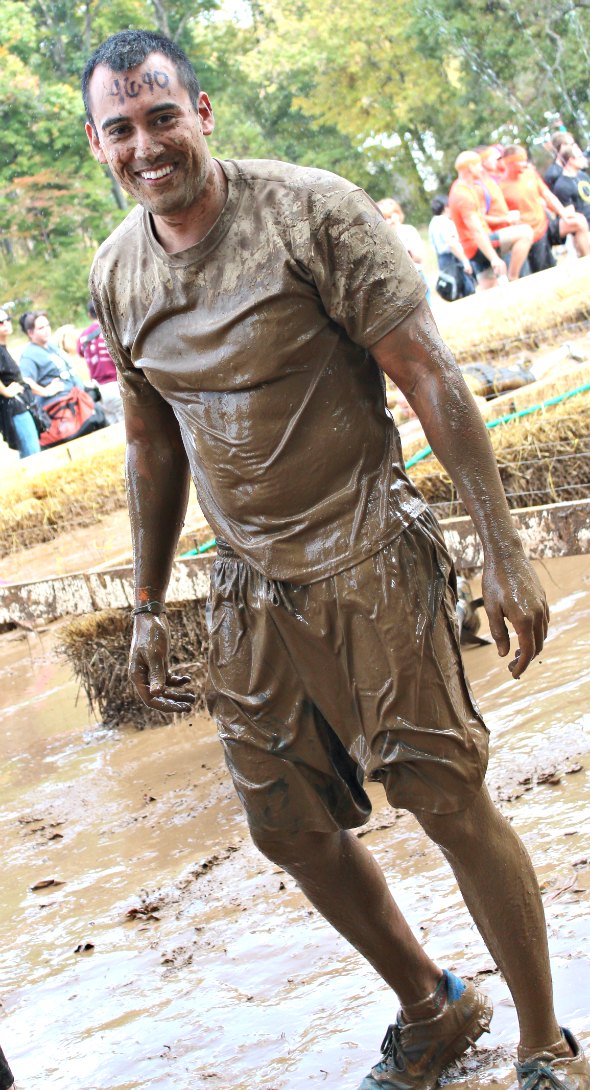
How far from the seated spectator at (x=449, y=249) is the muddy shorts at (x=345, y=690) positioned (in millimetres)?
10387

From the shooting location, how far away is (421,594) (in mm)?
2490

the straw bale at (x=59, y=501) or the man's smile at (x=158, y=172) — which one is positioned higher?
the man's smile at (x=158, y=172)

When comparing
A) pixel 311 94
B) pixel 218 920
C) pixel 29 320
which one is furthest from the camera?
pixel 311 94

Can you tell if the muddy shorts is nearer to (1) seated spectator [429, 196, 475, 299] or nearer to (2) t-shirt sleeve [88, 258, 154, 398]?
(2) t-shirt sleeve [88, 258, 154, 398]

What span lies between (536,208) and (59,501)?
6.52 metres

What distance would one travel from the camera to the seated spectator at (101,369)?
39.7 ft

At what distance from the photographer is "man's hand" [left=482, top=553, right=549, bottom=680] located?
236 cm

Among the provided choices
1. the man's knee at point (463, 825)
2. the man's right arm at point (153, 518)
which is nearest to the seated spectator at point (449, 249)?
the man's right arm at point (153, 518)

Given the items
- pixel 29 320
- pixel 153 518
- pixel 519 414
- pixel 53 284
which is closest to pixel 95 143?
pixel 153 518

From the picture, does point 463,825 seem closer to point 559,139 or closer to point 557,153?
point 559,139

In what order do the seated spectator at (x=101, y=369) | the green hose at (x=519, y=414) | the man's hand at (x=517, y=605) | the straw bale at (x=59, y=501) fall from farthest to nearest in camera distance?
the seated spectator at (x=101, y=369) < the straw bale at (x=59, y=501) < the green hose at (x=519, y=414) < the man's hand at (x=517, y=605)

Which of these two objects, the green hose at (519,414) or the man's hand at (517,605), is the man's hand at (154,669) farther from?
the green hose at (519,414)

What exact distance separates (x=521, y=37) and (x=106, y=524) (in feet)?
84.3

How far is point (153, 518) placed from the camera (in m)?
2.95
